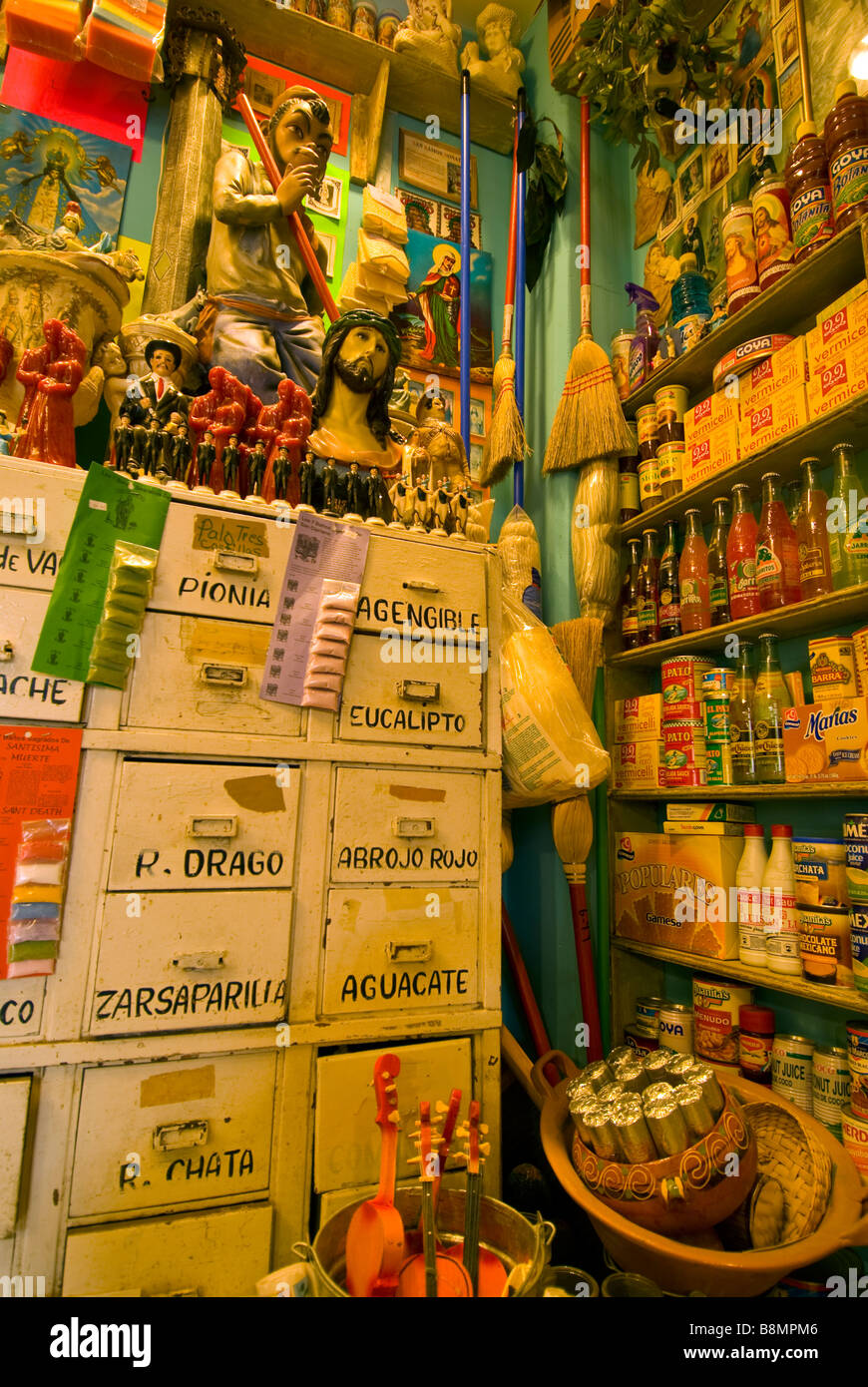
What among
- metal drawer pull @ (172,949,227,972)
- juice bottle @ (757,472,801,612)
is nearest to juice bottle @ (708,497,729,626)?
juice bottle @ (757,472,801,612)

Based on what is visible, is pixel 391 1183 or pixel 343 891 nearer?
pixel 391 1183

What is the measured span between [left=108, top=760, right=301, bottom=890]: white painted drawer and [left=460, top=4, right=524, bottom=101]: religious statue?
2.73m

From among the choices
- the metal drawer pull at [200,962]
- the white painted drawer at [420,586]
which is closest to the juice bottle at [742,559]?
the white painted drawer at [420,586]

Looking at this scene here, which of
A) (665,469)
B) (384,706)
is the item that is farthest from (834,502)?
(384,706)

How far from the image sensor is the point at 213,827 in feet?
3.66

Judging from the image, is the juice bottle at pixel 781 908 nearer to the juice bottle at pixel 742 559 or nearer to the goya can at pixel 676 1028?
the goya can at pixel 676 1028

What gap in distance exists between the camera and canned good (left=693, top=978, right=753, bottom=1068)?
1584mm

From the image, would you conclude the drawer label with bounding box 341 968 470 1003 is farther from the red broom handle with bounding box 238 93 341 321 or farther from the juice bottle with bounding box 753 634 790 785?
the red broom handle with bounding box 238 93 341 321

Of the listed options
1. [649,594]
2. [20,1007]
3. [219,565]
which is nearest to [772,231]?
[649,594]

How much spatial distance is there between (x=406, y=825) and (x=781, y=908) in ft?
2.85

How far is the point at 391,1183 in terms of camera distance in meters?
1.00

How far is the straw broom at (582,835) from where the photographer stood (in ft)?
6.03
